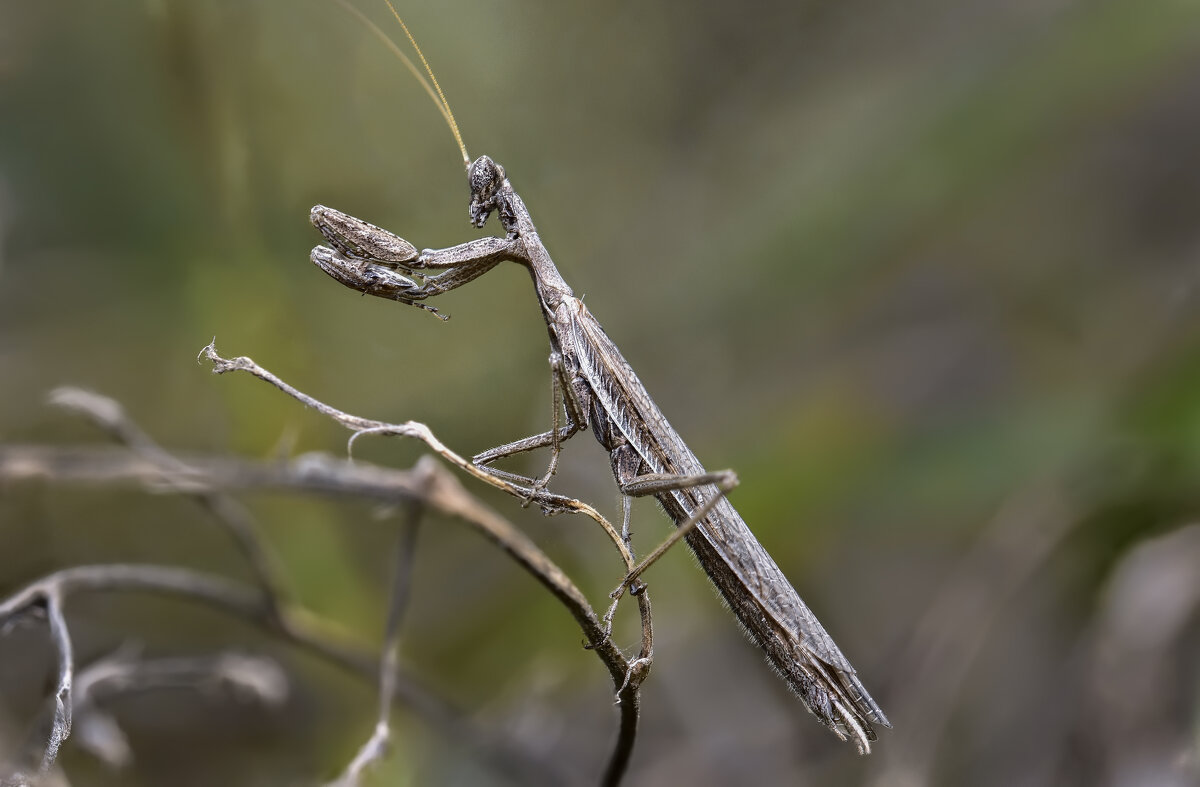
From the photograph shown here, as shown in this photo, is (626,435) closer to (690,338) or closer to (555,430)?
(555,430)

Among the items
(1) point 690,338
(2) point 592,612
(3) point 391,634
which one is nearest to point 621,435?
(2) point 592,612

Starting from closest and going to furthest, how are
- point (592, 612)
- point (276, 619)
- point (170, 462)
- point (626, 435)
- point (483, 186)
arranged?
1. point (592, 612)
2. point (170, 462)
3. point (276, 619)
4. point (626, 435)
5. point (483, 186)

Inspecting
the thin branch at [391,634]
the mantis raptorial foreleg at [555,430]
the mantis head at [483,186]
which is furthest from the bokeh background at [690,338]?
the thin branch at [391,634]

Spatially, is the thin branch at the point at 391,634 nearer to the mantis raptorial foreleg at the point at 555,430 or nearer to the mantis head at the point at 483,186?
the mantis raptorial foreleg at the point at 555,430

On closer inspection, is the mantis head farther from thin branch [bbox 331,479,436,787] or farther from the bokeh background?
thin branch [bbox 331,479,436,787]

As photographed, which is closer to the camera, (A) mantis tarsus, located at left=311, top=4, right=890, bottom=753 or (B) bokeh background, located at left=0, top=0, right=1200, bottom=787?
(A) mantis tarsus, located at left=311, top=4, right=890, bottom=753

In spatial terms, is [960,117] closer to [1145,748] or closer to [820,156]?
[820,156]

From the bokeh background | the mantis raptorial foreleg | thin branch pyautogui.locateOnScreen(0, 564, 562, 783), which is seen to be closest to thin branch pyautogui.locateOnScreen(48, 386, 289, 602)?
thin branch pyautogui.locateOnScreen(0, 564, 562, 783)
